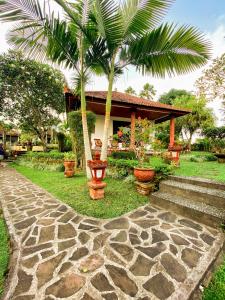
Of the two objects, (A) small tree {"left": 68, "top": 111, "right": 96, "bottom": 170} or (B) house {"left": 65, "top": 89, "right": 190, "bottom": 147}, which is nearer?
(A) small tree {"left": 68, "top": 111, "right": 96, "bottom": 170}

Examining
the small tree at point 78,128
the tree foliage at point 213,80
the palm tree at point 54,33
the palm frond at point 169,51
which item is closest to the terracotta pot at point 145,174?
the palm tree at point 54,33

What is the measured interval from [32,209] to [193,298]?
385 centimetres

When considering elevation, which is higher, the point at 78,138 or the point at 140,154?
the point at 78,138

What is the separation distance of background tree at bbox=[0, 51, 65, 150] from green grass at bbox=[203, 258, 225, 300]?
1691cm

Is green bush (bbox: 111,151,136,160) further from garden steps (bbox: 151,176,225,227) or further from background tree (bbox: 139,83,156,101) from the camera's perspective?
background tree (bbox: 139,83,156,101)

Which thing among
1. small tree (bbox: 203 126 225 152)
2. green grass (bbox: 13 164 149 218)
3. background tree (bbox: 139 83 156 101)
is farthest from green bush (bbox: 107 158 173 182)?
background tree (bbox: 139 83 156 101)

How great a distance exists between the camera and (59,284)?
205 cm

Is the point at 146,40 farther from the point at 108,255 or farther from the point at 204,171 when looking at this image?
the point at 108,255

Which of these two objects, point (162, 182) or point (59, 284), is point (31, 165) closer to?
point (162, 182)

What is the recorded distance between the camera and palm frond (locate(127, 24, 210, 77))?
508 cm

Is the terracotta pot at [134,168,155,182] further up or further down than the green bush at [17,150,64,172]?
further up

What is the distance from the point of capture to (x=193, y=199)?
4.02m

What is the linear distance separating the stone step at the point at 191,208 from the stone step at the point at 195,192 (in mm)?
104

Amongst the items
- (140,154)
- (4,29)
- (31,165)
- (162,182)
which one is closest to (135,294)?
(162,182)
